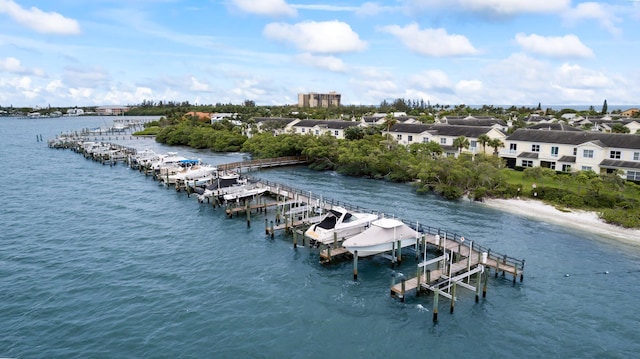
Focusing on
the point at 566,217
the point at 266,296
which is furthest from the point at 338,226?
the point at 566,217

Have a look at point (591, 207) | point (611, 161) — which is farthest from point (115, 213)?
point (611, 161)

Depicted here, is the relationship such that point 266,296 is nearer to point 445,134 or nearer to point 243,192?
point 243,192

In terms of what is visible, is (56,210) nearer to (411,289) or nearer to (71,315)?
(71,315)

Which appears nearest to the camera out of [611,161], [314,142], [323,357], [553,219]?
[323,357]

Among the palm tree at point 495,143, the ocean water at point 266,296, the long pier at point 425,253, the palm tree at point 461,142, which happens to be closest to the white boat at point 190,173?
the long pier at point 425,253

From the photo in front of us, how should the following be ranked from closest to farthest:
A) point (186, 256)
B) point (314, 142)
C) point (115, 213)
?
point (186, 256) < point (115, 213) < point (314, 142)

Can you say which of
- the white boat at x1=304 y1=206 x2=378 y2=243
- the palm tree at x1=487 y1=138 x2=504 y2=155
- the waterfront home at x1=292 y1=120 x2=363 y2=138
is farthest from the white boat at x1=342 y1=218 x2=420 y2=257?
the waterfront home at x1=292 y1=120 x2=363 y2=138

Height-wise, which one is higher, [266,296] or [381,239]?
[381,239]
